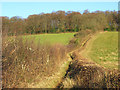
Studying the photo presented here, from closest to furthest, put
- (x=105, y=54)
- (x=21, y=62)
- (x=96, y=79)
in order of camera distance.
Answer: (x=96, y=79)
(x=21, y=62)
(x=105, y=54)

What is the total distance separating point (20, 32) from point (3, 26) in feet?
2.89

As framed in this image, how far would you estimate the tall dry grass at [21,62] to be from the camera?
5.71 m

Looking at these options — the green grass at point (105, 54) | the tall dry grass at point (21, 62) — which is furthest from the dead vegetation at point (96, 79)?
the green grass at point (105, 54)

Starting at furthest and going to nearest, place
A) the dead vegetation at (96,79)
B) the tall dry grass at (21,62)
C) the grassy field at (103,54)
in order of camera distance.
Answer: the grassy field at (103,54) → the tall dry grass at (21,62) → the dead vegetation at (96,79)

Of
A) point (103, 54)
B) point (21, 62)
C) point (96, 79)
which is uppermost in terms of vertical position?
point (21, 62)

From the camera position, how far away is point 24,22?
7.31m

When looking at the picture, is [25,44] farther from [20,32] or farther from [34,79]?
[34,79]

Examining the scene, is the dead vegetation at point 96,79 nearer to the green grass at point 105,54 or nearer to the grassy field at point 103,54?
the grassy field at point 103,54

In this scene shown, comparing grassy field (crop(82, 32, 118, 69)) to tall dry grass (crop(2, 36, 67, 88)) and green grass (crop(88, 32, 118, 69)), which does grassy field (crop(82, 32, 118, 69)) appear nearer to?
green grass (crop(88, 32, 118, 69))

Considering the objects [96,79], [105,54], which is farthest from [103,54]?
[96,79]

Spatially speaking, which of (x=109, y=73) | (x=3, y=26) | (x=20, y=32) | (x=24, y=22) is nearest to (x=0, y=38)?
(x=3, y=26)

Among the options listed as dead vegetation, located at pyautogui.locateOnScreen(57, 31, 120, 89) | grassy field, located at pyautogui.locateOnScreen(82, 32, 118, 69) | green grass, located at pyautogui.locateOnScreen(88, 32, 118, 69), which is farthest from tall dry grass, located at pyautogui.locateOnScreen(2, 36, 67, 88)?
green grass, located at pyautogui.locateOnScreen(88, 32, 118, 69)

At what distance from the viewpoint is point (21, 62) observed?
6.41m

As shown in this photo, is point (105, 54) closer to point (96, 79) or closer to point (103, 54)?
point (103, 54)
